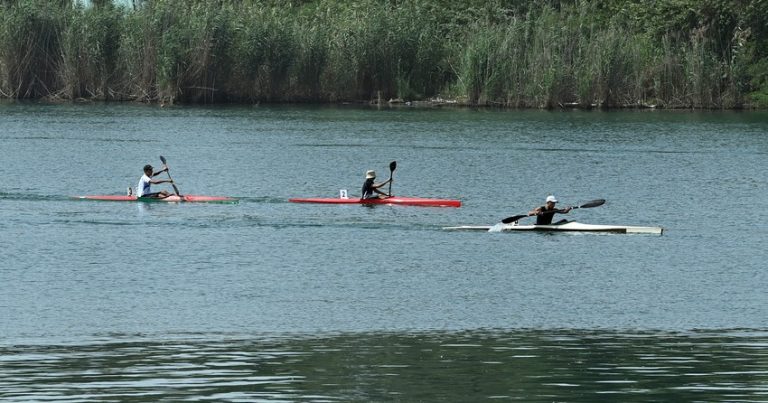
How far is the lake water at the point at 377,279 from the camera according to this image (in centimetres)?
1891

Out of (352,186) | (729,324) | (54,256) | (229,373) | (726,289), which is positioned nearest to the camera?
(229,373)

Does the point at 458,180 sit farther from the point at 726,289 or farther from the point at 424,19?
the point at 424,19

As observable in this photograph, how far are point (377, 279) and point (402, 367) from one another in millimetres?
7984

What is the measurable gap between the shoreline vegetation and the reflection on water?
49.4 m

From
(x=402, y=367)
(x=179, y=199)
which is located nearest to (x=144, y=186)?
(x=179, y=199)

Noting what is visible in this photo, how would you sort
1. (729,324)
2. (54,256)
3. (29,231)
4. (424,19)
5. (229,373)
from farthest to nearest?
(424,19)
(29,231)
(54,256)
(729,324)
(229,373)

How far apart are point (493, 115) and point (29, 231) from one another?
130ft

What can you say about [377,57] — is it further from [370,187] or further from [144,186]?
[144,186]

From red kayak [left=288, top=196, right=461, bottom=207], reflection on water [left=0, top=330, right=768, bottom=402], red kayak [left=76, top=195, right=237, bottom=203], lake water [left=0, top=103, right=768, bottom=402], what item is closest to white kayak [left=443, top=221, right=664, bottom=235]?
lake water [left=0, top=103, right=768, bottom=402]

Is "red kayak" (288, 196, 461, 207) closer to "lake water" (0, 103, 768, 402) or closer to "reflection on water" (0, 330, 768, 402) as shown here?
"lake water" (0, 103, 768, 402)

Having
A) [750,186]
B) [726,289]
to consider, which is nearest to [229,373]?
[726,289]

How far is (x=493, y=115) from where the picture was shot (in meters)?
70.1

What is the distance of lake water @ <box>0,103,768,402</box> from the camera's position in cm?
1891

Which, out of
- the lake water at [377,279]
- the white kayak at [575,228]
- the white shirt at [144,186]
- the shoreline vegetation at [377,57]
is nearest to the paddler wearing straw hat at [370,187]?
the lake water at [377,279]
